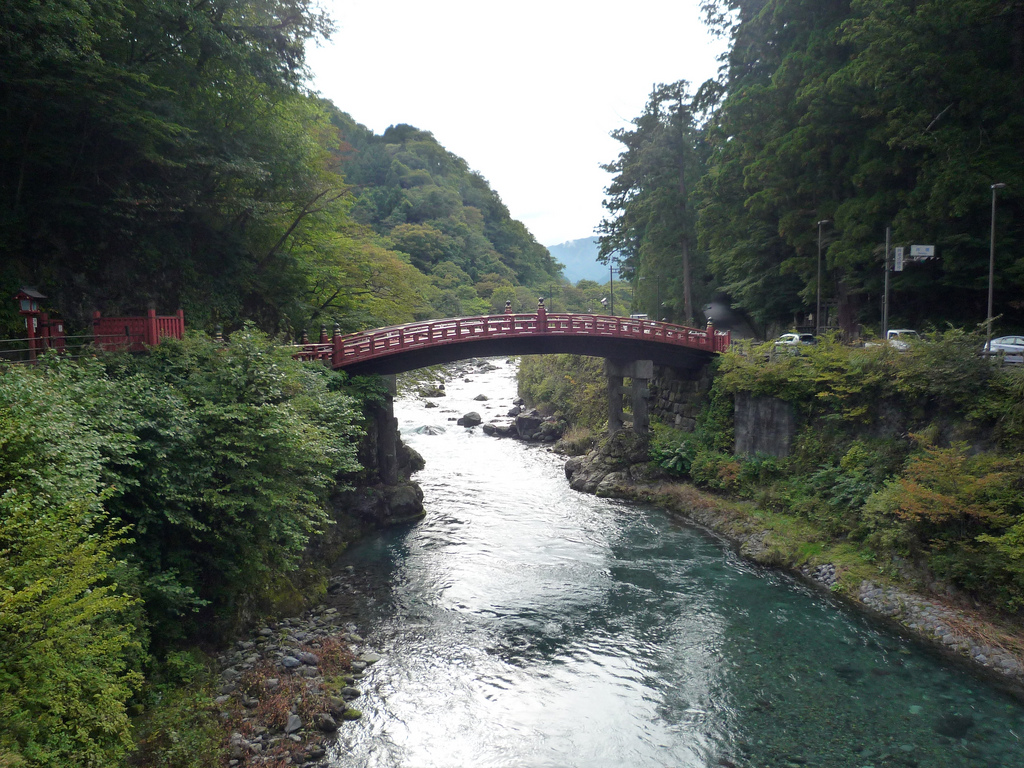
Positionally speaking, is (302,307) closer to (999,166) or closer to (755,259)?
(755,259)

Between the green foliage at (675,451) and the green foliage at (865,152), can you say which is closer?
the green foliage at (865,152)

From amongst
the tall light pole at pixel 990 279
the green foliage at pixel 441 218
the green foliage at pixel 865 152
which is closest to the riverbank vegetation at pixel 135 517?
the tall light pole at pixel 990 279

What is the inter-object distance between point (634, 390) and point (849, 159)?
12825 mm

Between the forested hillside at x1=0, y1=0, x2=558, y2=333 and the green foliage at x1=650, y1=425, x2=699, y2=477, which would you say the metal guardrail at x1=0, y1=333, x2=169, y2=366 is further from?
the green foliage at x1=650, y1=425, x2=699, y2=477

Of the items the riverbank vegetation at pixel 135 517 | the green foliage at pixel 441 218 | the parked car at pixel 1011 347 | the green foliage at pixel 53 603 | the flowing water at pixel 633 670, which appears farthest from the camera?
the green foliage at pixel 441 218

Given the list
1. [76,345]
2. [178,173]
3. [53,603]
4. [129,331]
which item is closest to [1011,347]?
[53,603]

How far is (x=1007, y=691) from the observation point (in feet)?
37.1

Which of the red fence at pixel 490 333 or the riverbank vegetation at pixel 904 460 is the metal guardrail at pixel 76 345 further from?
the riverbank vegetation at pixel 904 460

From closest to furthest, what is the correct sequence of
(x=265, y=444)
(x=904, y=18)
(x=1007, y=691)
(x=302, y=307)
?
(x=1007, y=691)
(x=265, y=444)
(x=904, y=18)
(x=302, y=307)

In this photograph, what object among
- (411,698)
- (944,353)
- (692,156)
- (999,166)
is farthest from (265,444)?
(692,156)

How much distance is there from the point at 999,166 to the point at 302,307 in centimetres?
2451

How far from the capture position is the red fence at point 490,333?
2112cm

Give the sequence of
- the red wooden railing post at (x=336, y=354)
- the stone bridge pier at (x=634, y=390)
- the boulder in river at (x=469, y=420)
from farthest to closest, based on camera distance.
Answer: the boulder in river at (x=469, y=420)
the stone bridge pier at (x=634, y=390)
the red wooden railing post at (x=336, y=354)

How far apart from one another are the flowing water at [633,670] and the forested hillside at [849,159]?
1390 cm
